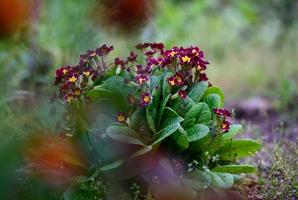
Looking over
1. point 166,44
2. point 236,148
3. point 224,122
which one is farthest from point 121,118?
point 166,44

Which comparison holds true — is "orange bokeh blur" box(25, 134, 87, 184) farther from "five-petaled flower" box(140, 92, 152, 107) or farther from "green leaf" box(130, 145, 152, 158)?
"five-petaled flower" box(140, 92, 152, 107)

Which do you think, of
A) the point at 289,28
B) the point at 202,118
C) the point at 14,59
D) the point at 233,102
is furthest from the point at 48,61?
the point at 289,28

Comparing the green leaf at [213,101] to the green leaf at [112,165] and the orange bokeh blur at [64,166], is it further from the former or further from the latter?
the orange bokeh blur at [64,166]

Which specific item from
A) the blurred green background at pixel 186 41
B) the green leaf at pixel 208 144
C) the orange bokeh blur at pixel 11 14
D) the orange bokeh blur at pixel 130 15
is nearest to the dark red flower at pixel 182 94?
the green leaf at pixel 208 144

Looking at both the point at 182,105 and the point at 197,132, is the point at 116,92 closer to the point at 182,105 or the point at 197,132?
the point at 182,105

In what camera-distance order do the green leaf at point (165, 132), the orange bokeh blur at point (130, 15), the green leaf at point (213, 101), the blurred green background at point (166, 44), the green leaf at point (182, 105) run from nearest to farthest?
the green leaf at point (165, 132) → the green leaf at point (182, 105) → the green leaf at point (213, 101) → the blurred green background at point (166, 44) → the orange bokeh blur at point (130, 15)

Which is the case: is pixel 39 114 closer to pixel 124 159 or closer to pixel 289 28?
pixel 124 159
